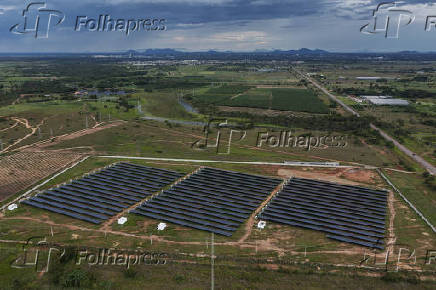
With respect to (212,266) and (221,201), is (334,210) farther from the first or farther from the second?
(212,266)

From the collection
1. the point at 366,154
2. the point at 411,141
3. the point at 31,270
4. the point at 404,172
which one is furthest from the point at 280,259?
the point at 411,141

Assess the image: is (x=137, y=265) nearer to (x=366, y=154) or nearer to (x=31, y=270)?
(x=31, y=270)

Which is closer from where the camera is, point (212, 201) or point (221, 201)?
point (212, 201)

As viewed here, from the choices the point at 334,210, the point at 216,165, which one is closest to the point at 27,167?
the point at 216,165

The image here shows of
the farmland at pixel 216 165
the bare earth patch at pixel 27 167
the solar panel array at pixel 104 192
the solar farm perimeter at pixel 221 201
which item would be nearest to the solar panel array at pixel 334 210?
the solar farm perimeter at pixel 221 201

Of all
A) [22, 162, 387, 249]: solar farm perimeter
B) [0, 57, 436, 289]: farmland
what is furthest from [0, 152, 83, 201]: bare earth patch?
[22, 162, 387, 249]: solar farm perimeter

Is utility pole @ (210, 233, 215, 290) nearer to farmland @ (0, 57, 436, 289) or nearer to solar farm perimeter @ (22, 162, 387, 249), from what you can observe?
farmland @ (0, 57, 436, 289)

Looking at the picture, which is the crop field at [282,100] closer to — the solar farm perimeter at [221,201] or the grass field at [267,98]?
the grass field at [267,98]

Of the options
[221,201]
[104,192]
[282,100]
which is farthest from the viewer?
[282,100]

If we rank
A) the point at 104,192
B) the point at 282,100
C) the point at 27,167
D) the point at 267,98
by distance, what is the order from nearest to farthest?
1. the point at 104,192
2. the point at 27,167
3. the point at 282,100
4. the point at 267,98
